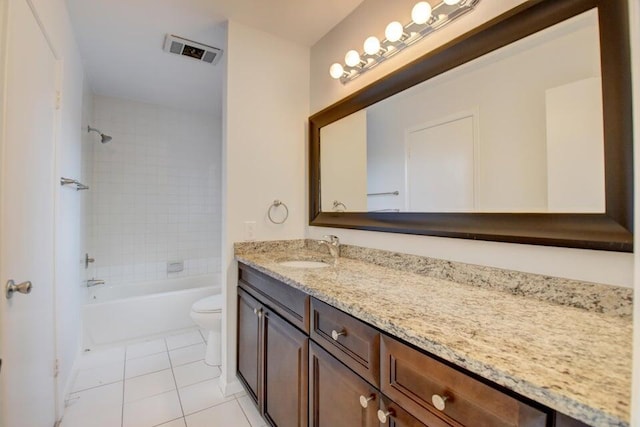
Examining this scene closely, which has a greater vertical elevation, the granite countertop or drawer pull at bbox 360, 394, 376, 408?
the granite countertop

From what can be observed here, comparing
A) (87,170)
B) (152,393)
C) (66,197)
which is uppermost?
(87,170)

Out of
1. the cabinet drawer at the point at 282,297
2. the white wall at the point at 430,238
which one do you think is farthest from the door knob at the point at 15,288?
the white wall at the point at 430,238

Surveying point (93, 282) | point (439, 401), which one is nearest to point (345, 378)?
point (439, 401)

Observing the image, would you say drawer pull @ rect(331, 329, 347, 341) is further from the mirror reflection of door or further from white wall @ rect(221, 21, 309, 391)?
white wall @ rect(221, 21, 309, 391)

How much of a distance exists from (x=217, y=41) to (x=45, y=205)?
143cm

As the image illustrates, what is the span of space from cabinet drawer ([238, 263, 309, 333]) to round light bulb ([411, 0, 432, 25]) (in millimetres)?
1272

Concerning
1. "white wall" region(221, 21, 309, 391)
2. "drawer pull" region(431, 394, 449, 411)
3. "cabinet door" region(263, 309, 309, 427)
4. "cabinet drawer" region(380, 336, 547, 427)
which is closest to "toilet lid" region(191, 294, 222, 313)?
"white wall" region(221, 21, 309, 391)

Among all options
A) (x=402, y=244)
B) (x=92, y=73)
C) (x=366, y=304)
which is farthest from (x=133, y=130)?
(x=366, y=304)

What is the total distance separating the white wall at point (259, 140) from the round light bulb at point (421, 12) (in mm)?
1010

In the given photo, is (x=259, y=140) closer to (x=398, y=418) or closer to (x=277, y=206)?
(x=277, y=206)

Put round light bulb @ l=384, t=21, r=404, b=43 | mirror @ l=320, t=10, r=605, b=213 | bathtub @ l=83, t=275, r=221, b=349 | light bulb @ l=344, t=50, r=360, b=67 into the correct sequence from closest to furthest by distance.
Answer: mirror @ l=320, t=10, r=605, b=213 → round light bulb @ l=384, t=21, r=404, b=43 → light bulb @ l=344, t=50, r=360, b=67 → bathtub @ l=83, t=275, r=221, b=349

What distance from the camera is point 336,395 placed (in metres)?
0.96

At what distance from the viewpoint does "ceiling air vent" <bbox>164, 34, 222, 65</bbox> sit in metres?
1.93

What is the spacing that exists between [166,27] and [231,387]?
2299 mm
